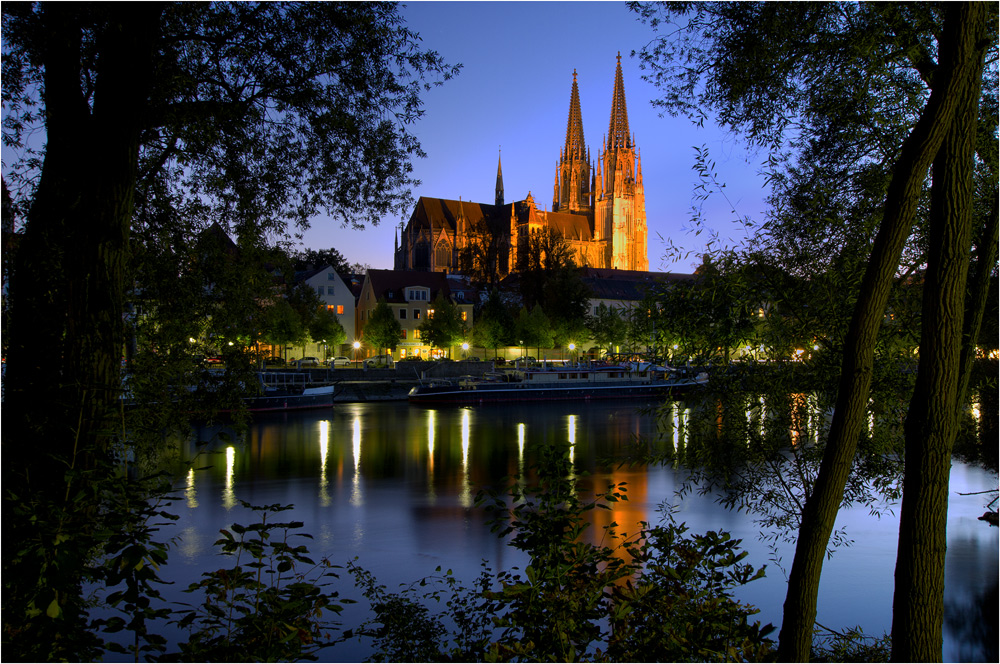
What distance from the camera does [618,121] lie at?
109m

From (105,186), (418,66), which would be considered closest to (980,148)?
(418,66)

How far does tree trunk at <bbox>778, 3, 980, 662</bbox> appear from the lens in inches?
162

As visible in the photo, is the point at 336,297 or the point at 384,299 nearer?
the point at 336,297

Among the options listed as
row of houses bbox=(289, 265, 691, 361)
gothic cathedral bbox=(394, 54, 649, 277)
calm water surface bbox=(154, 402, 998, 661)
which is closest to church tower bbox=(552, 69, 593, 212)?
gothic cathedral bbox=(394, 54, 649, 277)

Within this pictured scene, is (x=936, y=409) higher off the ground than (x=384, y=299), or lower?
lower

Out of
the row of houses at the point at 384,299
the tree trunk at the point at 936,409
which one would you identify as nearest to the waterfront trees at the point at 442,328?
the row of houses at the point at 384,299

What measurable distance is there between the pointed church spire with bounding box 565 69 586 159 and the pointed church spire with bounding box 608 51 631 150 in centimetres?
889

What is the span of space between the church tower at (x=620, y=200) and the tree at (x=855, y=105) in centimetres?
9582

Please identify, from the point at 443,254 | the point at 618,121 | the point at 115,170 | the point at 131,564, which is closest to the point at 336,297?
the point at 443,254

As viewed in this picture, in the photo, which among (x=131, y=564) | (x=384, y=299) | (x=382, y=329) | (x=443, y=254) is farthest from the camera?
(x=443, y=254)

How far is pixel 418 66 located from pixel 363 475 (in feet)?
54.6

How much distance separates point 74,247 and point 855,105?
535 centimetres

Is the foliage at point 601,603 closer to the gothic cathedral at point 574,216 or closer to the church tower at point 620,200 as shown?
the gothic cathedral at point 574,216

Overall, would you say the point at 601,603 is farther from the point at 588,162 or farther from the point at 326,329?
the point at 588,162
